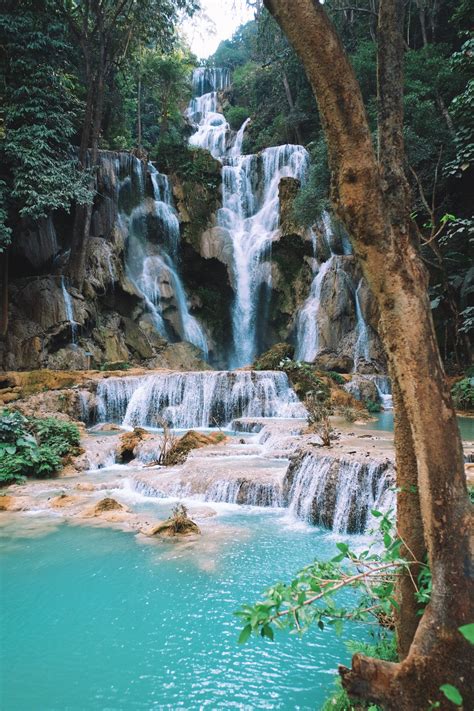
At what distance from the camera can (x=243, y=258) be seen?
23688mm

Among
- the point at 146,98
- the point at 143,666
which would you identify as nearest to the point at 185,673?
the point at 143,666

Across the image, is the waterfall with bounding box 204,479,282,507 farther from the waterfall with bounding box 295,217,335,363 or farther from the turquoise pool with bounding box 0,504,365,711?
the waterfall with bounding box 295,217,335,363

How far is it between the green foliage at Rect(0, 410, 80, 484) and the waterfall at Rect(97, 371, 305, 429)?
4.31m

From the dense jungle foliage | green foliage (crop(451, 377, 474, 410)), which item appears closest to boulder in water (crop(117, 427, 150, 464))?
green foliage (crop(451, 377, 474, 410))

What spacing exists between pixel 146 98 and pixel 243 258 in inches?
539

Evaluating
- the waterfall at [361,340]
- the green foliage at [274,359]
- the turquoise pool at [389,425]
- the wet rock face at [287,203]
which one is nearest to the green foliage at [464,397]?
the turquoise pool at [389,425]

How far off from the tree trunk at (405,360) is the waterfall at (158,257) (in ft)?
67.3

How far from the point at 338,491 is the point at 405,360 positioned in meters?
4.93

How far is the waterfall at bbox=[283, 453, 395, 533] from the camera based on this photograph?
6219 mm

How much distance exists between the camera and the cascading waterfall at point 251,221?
23.4 meters

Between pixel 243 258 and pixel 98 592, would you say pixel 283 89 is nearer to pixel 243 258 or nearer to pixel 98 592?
pixel 243 258

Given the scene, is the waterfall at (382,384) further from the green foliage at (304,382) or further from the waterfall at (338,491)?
the waterfall at (338,491)

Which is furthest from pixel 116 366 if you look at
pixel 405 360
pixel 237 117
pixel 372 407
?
pixel 237 117

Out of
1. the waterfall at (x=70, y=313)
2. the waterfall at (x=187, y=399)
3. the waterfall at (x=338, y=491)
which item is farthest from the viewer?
the waterfall at (x=70, y=313)
